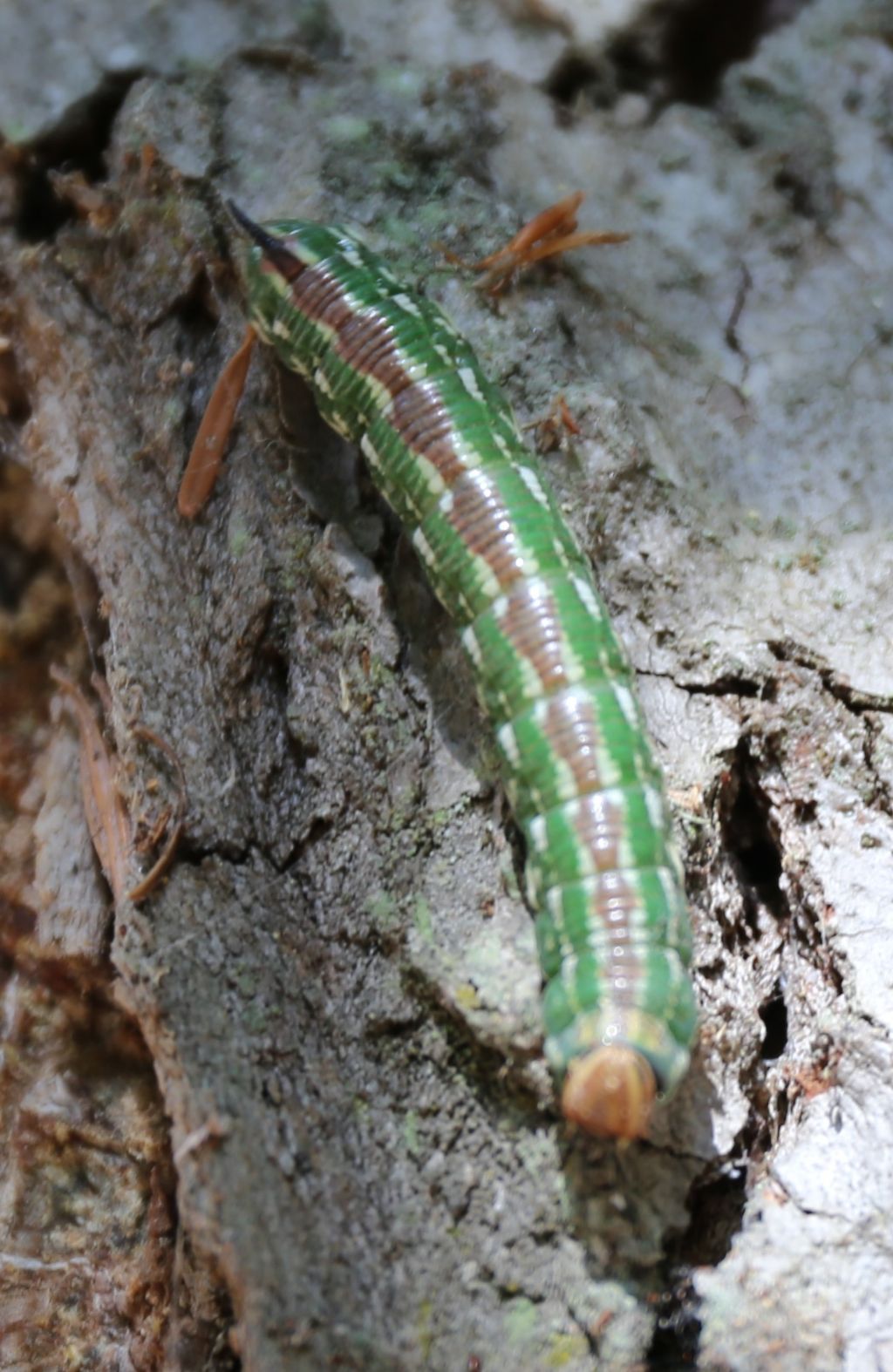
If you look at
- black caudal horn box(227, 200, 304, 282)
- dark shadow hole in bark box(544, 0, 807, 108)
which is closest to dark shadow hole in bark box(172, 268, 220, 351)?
black caudal horn box(227, 200, 304, 282)

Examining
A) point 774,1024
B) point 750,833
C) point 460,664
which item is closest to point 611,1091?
point 774,1024

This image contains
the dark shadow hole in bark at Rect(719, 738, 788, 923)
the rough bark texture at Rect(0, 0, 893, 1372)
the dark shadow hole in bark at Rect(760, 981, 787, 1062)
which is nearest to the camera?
the rough bark texture at Rect(0, 0, 893, 1372)

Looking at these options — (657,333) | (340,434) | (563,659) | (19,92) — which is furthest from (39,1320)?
(19,92)

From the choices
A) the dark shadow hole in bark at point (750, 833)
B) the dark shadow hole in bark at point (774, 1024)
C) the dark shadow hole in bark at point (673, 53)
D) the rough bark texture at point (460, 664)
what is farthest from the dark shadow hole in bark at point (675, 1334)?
the dark shadow hole in bark at point (673, 53)

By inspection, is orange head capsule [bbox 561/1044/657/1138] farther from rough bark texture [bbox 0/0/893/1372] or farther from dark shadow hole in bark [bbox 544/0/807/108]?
dark shadow hole in bark [bbox 544/0/807/108]

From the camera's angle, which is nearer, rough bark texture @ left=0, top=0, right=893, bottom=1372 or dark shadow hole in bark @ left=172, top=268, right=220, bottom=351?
rough bark texture @ left=0, top=0, right=893, bottom=1372

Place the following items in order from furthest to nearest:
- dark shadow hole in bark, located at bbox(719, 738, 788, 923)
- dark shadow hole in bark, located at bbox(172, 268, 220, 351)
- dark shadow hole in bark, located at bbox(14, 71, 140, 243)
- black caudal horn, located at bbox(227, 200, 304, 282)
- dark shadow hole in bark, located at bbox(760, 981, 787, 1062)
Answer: dark shadow hole in bark, located at bbox(14, 71, 140, 243)
dark shadow hole in bark, located at bbox(172, 268, 220, 351)
black caudal horn, located at bbox(227, 200, 304, 282)
dark shadow hole in bark, located at bbox(719, 738, 788, 923)
dark shadow hole in bark, located at bbox(760, 981, 787, 1062)
